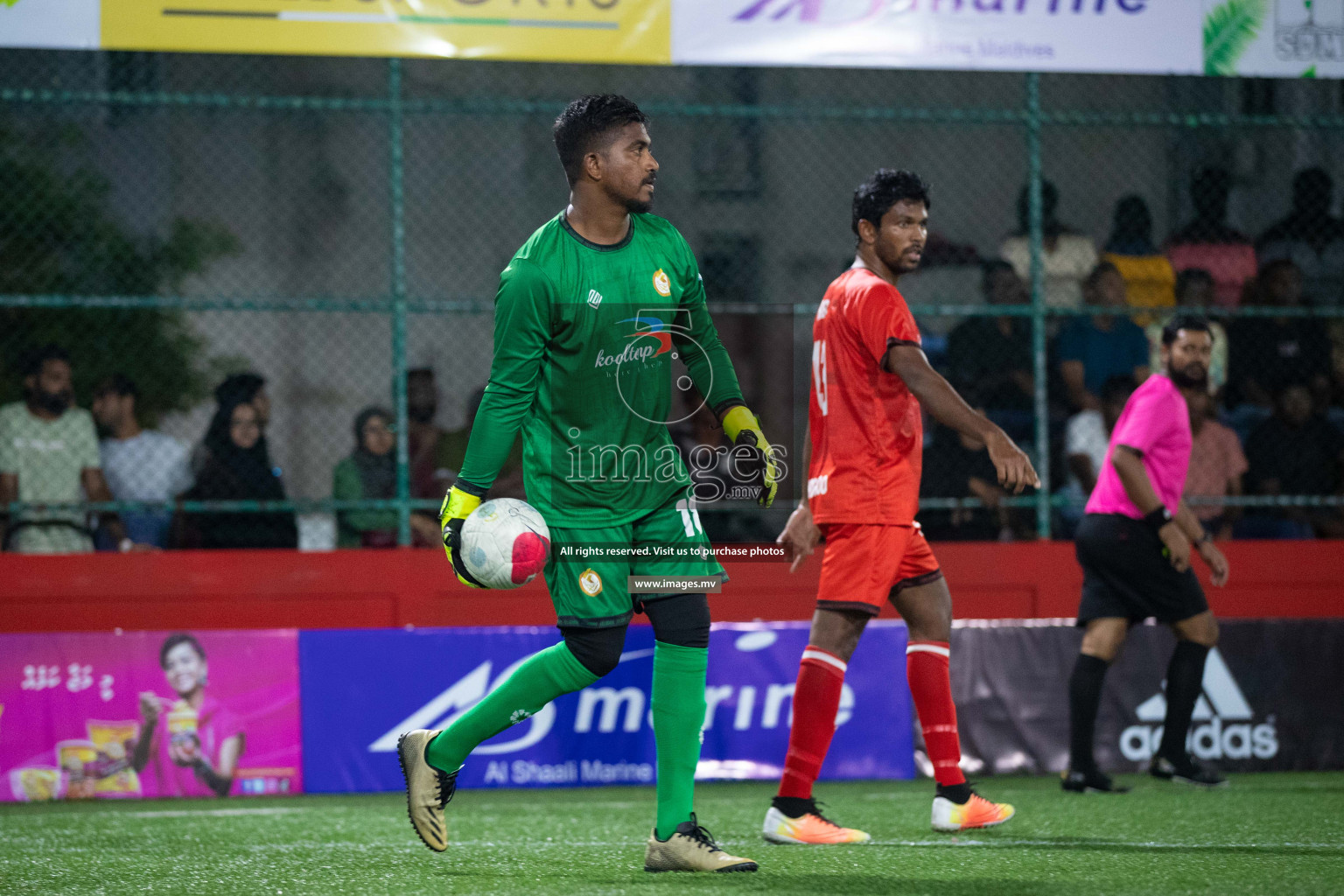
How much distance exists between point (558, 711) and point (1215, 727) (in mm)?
3005

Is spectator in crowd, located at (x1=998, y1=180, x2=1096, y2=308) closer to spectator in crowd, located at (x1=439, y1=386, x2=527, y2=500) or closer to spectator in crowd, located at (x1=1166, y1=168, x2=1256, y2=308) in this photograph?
spectator in crowd, located at (x1=1166, y1=168, x2=1256, y2=308)

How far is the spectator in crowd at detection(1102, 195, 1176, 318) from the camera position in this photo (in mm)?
8586

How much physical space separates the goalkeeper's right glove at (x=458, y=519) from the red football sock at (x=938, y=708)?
1645 mm

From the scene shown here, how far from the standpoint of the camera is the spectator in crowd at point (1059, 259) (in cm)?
859

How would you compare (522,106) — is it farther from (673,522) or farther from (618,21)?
(673,522)

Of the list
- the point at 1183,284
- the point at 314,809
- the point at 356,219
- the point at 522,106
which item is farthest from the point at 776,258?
the point at 314,809

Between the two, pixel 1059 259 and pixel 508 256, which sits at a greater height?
pixel 508 256

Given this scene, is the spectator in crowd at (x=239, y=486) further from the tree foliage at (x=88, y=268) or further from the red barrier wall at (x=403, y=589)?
the tree foliage at (x=88, y=268)

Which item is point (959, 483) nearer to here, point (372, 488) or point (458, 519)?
point (372, 488)

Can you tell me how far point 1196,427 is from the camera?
8039 mm

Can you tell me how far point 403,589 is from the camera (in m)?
7.52

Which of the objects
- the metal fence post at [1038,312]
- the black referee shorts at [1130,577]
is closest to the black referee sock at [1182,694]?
the black referee shorts at [1130,577]

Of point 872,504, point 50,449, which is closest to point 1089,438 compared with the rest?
point 872,504

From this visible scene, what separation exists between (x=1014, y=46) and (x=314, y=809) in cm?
513
